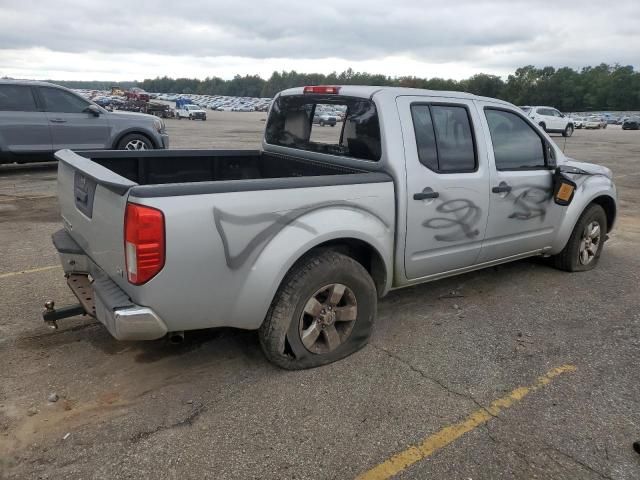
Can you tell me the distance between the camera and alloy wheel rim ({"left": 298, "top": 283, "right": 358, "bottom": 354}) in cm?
319

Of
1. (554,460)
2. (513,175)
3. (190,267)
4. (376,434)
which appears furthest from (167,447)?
(513,175)

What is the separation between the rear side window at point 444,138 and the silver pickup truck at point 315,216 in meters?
0.01

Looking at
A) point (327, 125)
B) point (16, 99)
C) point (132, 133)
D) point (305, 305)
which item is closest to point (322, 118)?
point (327, 125)

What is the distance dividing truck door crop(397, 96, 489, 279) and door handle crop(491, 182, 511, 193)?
0.33 feet

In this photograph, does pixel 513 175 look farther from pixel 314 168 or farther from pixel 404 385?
pixel 404 385

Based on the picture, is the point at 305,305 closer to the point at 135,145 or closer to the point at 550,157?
the point at 550,157

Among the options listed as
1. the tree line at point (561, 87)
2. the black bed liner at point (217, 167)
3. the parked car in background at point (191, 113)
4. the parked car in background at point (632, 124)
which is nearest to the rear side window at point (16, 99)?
the black bed liner at point (217, 167)

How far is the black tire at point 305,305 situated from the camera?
9.96 ft

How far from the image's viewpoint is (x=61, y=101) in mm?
10141

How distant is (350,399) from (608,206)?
4027mm

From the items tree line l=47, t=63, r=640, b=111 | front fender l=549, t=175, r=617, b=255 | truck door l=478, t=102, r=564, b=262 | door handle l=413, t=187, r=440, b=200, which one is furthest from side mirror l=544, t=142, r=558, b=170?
tree line l=47, t=63, r=640, b=111

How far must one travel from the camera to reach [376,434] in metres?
2.69

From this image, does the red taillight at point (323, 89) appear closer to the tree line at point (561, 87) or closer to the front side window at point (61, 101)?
the front side window at point (61, 101)

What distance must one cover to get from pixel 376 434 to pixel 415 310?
68.8 inches
